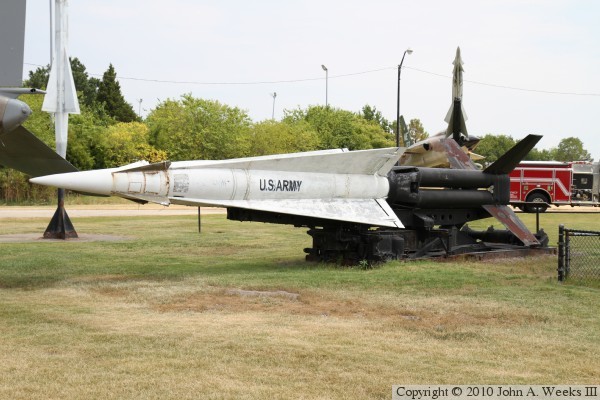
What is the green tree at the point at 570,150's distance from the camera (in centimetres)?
8444

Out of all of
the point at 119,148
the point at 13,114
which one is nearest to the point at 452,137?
the point at 13,114

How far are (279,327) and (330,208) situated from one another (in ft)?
15.8

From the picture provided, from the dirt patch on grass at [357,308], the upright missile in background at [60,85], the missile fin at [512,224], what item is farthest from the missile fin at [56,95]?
the missile fin at [512,224]

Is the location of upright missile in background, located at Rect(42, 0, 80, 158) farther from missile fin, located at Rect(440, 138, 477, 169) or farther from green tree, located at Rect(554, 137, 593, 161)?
green tree, located at Rect(554, 137, 593, 161)

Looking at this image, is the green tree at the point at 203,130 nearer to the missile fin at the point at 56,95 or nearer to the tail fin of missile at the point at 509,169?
the missile fin at the point at 56,95

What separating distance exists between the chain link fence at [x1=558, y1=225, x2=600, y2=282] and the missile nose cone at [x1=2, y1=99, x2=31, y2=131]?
25.2 ft

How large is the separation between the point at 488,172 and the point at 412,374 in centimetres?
952

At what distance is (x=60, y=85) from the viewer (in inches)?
658

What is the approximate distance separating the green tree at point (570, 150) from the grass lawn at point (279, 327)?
7685cm

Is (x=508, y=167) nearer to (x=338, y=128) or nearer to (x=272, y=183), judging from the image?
(x=272, y=183)

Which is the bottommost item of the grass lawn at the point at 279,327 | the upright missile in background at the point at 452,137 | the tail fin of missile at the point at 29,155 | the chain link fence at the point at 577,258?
the grass lawn at the point at 279,327

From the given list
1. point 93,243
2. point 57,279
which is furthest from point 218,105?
point 57,279

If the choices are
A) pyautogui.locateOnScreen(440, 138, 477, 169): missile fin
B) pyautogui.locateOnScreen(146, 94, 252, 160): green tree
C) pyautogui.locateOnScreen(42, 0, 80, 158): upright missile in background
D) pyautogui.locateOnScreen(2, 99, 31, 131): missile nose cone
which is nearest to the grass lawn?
pyautogui.locateOnScreen(2, 99, 31, 131): missile nose cone

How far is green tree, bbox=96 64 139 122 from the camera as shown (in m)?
69.9
